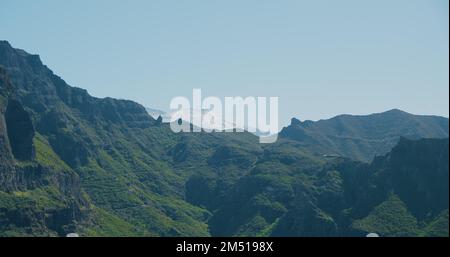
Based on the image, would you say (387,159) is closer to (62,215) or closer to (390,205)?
(390,205)

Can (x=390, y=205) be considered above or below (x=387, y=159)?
below

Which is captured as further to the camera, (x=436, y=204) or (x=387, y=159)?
(x=387, y=159)

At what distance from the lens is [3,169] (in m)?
192
